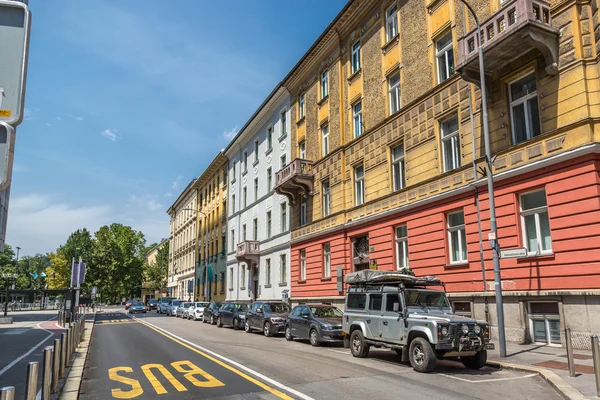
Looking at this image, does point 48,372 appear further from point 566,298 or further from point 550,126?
point 550,126

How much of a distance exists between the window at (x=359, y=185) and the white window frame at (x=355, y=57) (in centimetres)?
554

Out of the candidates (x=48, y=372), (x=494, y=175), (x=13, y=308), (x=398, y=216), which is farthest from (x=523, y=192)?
(x=13, y=308)

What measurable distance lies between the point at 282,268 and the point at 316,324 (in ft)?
56.0

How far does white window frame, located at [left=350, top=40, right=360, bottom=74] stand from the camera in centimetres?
2617

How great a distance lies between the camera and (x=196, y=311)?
3728 centimetres

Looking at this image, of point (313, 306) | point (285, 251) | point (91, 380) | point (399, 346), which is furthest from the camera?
point (285, 251)

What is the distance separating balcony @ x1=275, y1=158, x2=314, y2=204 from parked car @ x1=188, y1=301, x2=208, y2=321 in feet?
38.7

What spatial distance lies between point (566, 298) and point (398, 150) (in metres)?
10.5

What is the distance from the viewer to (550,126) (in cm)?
1448

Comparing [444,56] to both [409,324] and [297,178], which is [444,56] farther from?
[297,178]

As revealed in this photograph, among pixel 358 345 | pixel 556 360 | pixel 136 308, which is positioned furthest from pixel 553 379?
pixel 136 308

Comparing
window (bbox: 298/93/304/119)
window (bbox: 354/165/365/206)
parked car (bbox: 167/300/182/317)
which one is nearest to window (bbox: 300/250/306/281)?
window (bbox: 354/165/365/206)

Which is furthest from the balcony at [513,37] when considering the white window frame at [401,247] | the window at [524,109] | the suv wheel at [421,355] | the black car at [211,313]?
the black car at [211,313]

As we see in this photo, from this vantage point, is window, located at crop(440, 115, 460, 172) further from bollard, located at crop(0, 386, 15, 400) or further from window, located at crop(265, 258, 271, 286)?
window, located at crop(265, 258, 271, 286)
